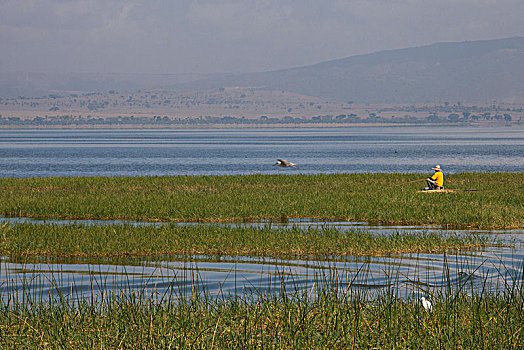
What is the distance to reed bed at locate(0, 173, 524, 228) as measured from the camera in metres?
28.5

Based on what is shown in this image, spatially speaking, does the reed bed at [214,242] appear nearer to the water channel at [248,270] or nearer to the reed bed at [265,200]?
the water channel at [248,270]

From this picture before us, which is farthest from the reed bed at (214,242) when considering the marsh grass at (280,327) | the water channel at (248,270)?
the marsh grass at (280,327)

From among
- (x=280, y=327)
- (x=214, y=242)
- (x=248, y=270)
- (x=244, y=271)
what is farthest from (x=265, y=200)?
(x=280, y=327)

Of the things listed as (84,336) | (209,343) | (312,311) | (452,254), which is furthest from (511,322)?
(452,254)

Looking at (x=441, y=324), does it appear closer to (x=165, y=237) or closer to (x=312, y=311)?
(x=312, y=311)

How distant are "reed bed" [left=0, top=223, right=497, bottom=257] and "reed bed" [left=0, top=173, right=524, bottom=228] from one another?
18.5ft

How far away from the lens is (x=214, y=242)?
846 inches

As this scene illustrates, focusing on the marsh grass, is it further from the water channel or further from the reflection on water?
the water channel

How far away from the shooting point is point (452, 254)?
20500 millimetres

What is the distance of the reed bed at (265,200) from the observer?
93.6ft

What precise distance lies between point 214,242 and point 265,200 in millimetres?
11269

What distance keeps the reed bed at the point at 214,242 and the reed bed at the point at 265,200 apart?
18.5ft

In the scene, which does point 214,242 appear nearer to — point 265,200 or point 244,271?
point 244,271

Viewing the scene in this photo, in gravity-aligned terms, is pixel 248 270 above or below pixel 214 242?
below
